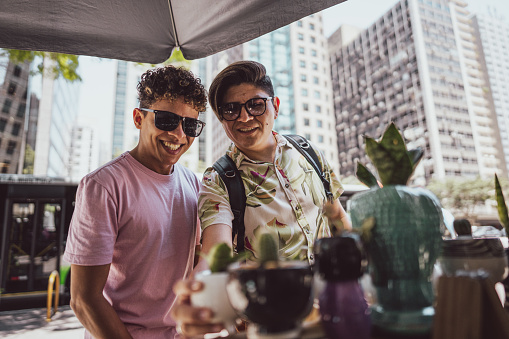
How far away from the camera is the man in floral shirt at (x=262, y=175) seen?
183cm

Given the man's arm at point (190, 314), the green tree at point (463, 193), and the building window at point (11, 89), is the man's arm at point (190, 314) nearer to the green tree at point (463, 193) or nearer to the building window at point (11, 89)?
the building window at point (11, 89)

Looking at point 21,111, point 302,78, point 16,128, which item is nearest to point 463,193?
point 302,78

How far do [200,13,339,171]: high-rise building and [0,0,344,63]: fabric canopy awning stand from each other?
56.5m

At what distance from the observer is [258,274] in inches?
25.5

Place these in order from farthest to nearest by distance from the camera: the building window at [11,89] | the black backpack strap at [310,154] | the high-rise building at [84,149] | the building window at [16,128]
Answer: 1. the high-rise building at [84,149]
2. the building window at [11,89]
3. the building window at [16,128]
4. the black backpack strap at [310,154]

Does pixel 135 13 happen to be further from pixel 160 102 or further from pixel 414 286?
pixel 414 286

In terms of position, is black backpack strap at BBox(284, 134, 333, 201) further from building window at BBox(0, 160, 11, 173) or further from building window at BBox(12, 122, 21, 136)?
building window at BBox(12, 122, 21, 136)

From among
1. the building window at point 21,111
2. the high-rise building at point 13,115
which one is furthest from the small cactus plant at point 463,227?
the building window at point 21,111

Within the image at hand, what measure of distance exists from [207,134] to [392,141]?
88.0 metres

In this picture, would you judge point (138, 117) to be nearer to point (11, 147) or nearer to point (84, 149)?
point (11, 147)

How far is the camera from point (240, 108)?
1.95m

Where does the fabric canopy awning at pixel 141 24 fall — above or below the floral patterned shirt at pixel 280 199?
above

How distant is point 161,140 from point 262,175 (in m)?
0.69

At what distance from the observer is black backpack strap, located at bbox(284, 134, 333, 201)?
2.16m
